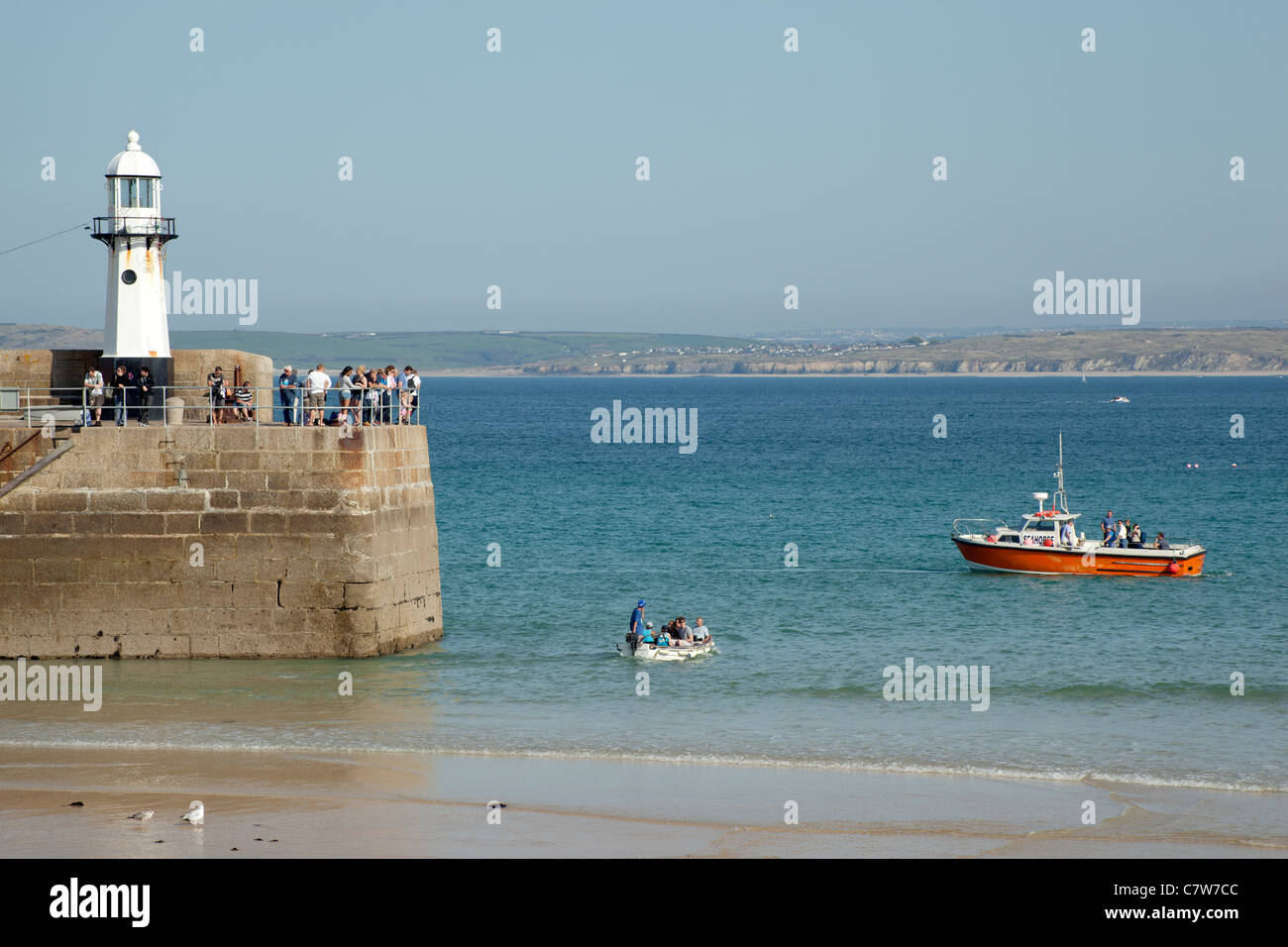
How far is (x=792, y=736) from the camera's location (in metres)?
19.0

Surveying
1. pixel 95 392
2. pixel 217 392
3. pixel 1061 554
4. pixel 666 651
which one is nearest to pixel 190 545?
pixel 217 392

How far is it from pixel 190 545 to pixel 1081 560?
24.2 metres

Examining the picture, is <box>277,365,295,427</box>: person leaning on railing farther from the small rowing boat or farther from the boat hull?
the boat hull

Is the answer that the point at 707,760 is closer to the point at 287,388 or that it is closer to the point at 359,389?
the point at 359,389

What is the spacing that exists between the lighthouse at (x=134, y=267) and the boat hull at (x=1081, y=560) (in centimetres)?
2286

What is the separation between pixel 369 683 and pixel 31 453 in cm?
597

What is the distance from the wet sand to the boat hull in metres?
20.4

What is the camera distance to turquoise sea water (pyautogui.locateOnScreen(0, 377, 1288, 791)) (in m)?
18.4

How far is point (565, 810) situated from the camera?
14891 mm

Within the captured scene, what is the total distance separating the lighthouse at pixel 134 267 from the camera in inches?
872

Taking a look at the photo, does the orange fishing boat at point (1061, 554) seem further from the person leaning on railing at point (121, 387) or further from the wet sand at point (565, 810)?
the person leaning on railing at point (121, 387)

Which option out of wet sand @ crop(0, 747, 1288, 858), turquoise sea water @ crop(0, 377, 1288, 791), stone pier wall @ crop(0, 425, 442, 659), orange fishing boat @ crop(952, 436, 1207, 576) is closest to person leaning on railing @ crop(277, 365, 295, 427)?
stone pier wall @ crop(0, 425, 442, 659)
